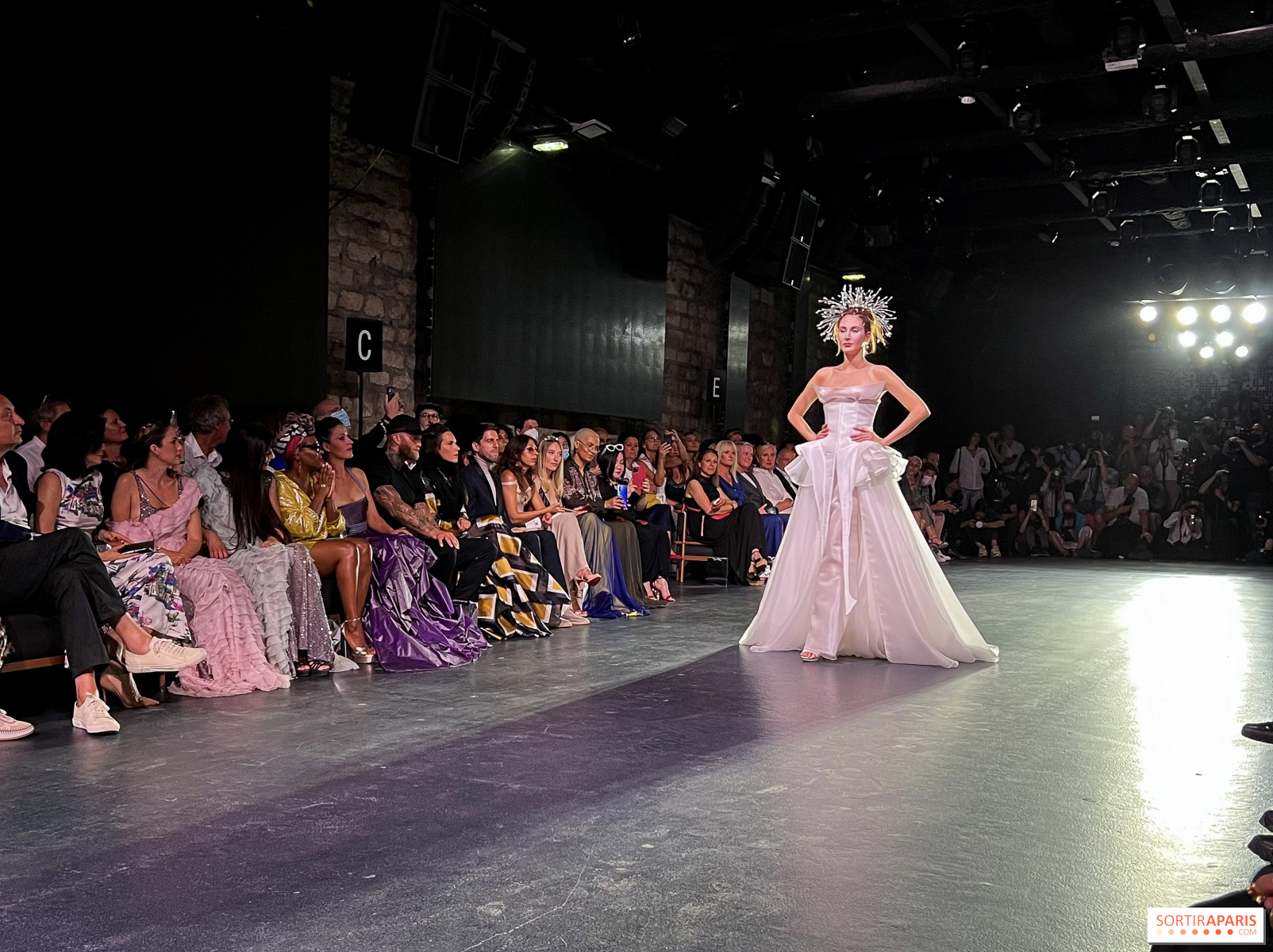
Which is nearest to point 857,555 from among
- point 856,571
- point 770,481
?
point 856,571

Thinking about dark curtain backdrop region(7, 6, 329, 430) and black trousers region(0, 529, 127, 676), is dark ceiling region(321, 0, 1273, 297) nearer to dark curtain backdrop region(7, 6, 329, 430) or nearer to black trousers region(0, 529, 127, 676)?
dark curtain backdrop region(7, 6, 329, 430)

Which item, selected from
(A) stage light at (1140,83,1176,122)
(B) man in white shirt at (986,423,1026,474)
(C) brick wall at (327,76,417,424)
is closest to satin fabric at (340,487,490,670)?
(C) brick wall at (327,76,417,424)

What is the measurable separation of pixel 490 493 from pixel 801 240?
5.43 meters

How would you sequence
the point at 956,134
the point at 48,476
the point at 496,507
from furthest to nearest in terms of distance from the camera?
the point at 956,134, the point at 496,507, the point at 48,476

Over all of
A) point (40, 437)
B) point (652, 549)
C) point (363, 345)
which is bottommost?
point (652, 549)

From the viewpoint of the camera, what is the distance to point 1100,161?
35.0 feet

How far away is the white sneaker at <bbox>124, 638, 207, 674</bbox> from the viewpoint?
4.03 meters

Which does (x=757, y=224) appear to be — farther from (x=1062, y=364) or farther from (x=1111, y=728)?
(x=1062, y=364)

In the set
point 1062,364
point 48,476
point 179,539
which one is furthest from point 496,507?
point 1062,364

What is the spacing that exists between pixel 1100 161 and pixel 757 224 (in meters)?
3.39

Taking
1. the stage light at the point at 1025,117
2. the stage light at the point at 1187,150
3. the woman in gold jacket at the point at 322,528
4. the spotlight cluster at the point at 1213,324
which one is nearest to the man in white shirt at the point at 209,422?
the woman in gold jacket at the point at 322,528

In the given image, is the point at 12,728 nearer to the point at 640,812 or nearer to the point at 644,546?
the point at 640,812

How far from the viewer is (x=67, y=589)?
3752 millimetres

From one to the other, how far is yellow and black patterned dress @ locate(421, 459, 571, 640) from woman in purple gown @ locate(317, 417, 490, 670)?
31 cm
